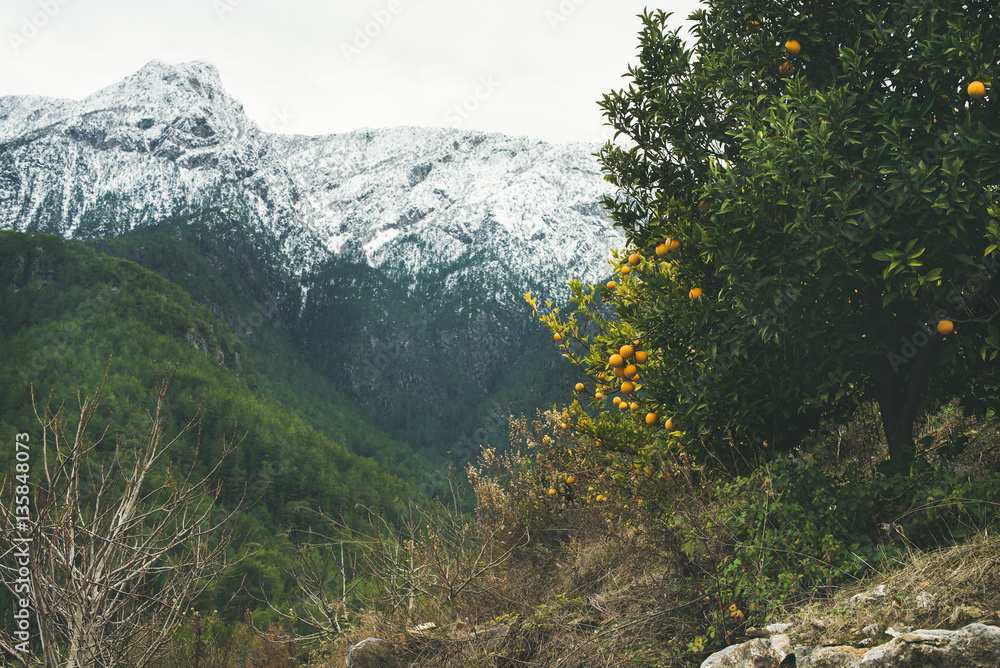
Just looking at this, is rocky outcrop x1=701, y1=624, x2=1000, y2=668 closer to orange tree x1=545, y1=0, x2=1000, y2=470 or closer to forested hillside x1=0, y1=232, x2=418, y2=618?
orange tree x1=545, y1=0, x2=1000, y2=470

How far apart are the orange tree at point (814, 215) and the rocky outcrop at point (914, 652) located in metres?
1.50

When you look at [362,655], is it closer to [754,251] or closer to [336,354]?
[754,251]

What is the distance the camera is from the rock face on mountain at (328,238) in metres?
133

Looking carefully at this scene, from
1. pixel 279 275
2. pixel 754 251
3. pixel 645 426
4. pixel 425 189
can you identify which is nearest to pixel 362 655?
pixel 645 426

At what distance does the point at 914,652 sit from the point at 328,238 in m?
188

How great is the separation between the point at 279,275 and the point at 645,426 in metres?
154

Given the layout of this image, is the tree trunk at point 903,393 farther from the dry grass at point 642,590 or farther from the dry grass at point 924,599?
the dry grass at point 924,599

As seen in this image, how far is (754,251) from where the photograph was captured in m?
3.82

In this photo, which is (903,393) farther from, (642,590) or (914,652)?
(642,590)

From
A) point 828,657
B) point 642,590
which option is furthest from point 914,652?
point 642,590

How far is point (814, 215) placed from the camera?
3.54 metres

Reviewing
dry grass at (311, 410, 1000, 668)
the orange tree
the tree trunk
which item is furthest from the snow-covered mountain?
the tree trunk

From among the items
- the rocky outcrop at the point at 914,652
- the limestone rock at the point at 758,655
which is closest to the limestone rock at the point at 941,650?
the rocky outcrop at the point at 914,652

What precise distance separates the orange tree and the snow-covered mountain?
14324cm
